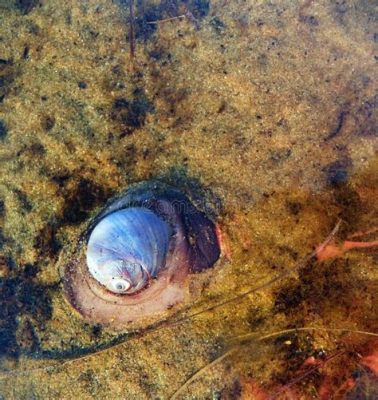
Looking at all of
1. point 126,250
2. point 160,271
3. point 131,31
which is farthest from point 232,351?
point 131,31

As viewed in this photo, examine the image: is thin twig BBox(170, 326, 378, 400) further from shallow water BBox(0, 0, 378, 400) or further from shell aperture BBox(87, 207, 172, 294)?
shell aperture BBox(87, 207, 172, 294)

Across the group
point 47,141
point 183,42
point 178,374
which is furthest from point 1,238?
point 183,42

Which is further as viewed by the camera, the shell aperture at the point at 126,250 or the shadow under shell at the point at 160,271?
the shadow under shell at the point at 160,271

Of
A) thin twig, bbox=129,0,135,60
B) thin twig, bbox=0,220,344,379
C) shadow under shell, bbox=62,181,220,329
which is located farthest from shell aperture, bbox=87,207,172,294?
thin twig, bbox=129,0,135,60

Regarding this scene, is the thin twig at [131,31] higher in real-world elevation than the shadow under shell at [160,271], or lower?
higher

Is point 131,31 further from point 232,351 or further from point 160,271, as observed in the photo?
point 232,351

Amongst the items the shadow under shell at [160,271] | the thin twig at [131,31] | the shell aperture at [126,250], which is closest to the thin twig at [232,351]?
the shadow under shell at [160,271]

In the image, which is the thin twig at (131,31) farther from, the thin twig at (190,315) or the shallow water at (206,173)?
the thin twig at (190,315)
